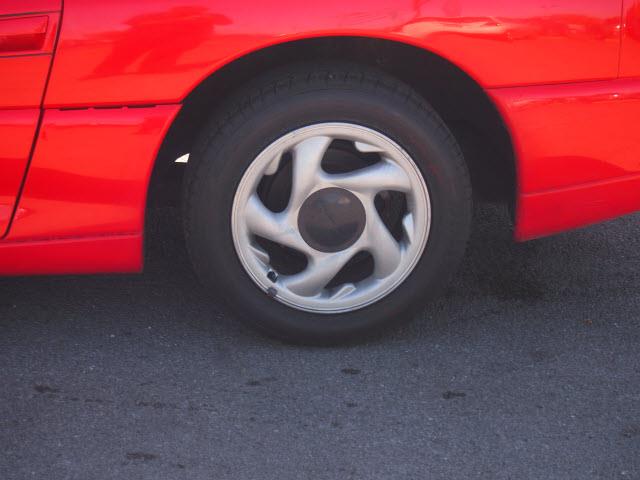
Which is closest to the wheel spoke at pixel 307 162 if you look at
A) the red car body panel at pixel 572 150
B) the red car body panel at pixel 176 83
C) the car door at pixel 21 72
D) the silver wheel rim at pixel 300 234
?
the silver wheel rim at pixel 300 234

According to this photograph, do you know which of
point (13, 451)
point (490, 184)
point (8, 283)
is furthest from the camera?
point (8, 283)

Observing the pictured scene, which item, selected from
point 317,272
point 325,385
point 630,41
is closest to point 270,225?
point 317,272

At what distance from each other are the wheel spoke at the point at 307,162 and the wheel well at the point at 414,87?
24 cm

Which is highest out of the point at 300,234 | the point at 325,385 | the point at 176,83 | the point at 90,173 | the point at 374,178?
the point at 176,83

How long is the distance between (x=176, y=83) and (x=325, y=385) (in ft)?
2.90

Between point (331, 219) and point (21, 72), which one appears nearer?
point (21, 72)

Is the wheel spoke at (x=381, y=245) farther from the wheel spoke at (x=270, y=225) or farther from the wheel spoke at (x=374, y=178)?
the wheel spoke at (x=270, y=225)

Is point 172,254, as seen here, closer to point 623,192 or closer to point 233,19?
point 233,19

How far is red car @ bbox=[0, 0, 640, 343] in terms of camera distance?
2.62 metres

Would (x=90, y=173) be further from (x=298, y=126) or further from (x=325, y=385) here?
(x=325, y=385)

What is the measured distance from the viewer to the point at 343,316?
2.97 metres

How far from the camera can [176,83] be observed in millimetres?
2645

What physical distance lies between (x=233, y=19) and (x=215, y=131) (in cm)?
33

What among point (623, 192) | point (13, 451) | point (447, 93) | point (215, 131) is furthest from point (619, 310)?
point (13, 451)
